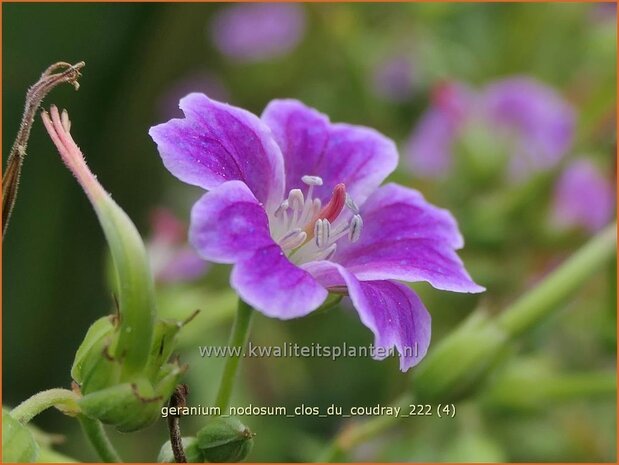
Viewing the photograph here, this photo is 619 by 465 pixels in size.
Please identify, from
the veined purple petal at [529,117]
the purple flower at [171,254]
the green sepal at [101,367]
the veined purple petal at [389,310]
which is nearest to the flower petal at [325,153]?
the veined purple petal at [389,310]

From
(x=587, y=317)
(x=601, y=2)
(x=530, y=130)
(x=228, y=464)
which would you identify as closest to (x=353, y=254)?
(x=228, y=464)

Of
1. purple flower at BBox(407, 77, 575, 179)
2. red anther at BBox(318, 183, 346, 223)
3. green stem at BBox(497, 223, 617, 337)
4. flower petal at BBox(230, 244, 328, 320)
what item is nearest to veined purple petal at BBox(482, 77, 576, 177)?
purple flower at BBox(407, 77, 575, 179)

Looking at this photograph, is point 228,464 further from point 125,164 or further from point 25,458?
point 125,164

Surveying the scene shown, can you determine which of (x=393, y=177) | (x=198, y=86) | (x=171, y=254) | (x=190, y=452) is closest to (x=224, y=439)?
(x=190, y=452)

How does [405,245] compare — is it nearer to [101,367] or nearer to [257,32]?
[101,367]

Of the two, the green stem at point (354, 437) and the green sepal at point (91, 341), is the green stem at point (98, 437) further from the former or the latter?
the green stem at point (354, 437)
